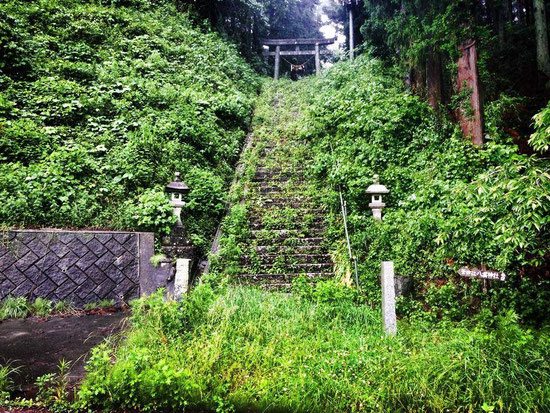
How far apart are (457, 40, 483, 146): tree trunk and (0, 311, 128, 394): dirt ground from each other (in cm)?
677

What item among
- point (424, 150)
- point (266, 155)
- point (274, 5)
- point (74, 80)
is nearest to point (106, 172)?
point (74, 80)

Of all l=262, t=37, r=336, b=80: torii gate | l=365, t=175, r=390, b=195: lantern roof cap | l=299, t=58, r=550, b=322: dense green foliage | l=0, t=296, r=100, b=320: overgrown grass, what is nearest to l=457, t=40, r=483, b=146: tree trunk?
l=299, t=58, r=550, b=322: dense green foliage

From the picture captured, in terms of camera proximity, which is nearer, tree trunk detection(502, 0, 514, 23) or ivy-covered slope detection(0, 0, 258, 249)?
ivy-covered slope detection(0, 0, 258, 249)

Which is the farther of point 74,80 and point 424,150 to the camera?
point 74,80

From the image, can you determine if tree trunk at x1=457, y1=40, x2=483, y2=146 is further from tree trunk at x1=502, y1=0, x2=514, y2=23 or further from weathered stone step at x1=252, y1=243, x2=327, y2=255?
tree trunk at x1=502, y1=0, x2=514, y2=23

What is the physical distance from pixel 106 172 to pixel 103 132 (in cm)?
151

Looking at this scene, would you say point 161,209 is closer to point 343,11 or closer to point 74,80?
point 74,80

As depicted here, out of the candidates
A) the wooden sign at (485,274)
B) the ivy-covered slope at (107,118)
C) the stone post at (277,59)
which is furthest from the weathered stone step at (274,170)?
the stone post at (277,59)

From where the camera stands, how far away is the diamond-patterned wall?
5.16 meters

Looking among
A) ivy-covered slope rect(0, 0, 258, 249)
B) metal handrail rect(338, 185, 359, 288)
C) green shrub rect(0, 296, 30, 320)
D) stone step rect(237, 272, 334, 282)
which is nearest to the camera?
green shrub rect(0, 296, 30, 320)

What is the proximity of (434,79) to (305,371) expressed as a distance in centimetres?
742

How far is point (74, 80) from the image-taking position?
8.71m

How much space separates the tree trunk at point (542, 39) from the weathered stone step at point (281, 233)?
7293mm

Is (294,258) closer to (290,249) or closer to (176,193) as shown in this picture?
(290,249)
